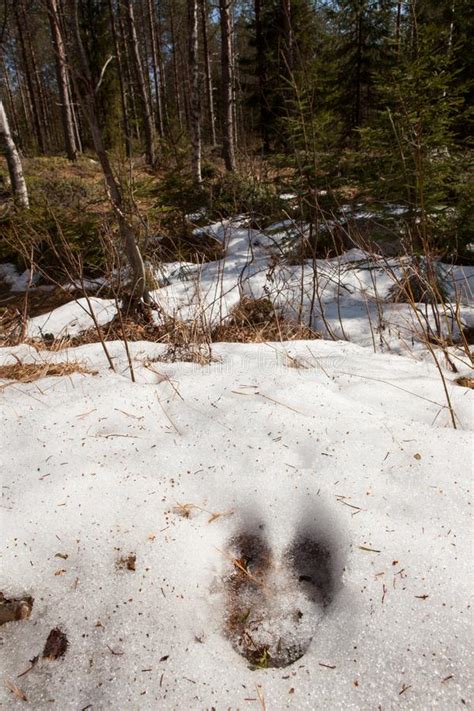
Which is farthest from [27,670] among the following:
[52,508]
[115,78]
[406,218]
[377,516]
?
[115,78]

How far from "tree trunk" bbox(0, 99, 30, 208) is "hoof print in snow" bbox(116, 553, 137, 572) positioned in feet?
24.3

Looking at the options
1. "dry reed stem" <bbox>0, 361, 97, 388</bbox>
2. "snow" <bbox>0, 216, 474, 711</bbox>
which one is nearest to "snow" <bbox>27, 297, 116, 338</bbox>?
"dry reed stem" <bbox>0, 361, 97, 388</bbox>

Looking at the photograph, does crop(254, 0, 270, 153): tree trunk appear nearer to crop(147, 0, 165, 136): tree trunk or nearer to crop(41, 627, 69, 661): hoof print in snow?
crop(147, 0, 165, 136): tree trunk

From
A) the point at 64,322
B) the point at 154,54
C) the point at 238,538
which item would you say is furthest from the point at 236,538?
the point at 154,54

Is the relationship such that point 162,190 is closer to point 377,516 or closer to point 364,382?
point 364,382

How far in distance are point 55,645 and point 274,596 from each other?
559 mm

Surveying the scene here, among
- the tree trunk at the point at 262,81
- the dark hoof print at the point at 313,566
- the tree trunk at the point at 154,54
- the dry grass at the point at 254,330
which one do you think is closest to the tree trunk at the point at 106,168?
the dry grass at the point at 254,330

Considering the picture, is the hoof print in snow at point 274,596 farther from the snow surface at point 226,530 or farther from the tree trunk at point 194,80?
the tree trunk at point 194,80

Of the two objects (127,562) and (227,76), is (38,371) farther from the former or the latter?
(227,76)

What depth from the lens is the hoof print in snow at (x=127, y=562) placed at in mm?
1145

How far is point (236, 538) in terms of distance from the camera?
1.28 meters

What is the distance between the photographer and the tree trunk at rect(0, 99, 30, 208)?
673 centimetres

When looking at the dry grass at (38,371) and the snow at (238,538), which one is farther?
the dry grass at (38,371)

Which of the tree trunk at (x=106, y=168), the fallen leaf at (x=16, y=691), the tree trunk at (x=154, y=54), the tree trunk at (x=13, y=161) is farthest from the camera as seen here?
the tree trunk at (x=154, y=54)
